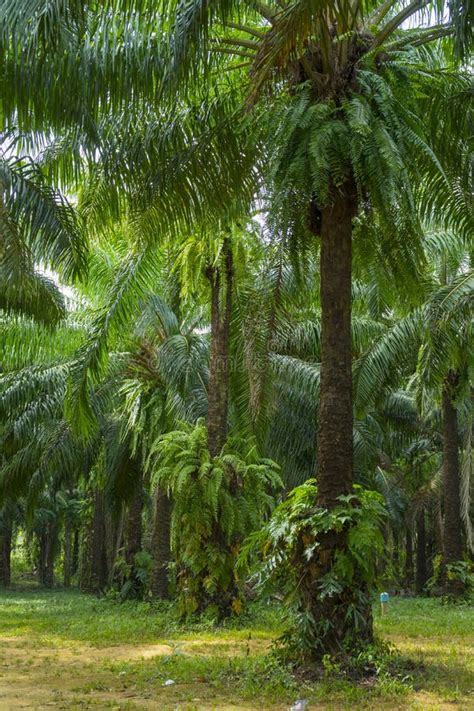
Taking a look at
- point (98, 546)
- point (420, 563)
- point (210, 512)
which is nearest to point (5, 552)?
point (98, 546)

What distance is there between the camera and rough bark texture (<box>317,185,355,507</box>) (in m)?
8.53

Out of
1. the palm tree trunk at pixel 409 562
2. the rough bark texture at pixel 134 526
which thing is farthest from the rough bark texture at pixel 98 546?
the palm tree trunk at pixel 409 562

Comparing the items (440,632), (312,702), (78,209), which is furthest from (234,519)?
(312,702)

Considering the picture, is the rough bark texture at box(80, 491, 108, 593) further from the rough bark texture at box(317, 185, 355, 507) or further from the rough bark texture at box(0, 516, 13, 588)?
the rough bark texture at box(317, 185, 355, 507)

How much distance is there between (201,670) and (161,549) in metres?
10.4

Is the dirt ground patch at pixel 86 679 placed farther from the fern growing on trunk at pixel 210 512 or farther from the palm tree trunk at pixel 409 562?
the palm tree trunk at pixel 409 562

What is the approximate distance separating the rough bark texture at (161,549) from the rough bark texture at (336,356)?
10600mm

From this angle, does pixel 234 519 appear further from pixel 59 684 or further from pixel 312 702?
pixel 312 702

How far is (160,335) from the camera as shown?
1819cm

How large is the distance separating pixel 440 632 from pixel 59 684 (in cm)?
622

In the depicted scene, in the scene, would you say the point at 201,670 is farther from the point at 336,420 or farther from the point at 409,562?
the point at 409,562

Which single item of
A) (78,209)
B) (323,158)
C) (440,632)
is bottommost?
(440,632)

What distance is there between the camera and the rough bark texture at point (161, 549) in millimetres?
18875

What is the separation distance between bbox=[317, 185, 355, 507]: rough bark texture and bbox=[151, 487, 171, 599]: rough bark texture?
1060 cm
